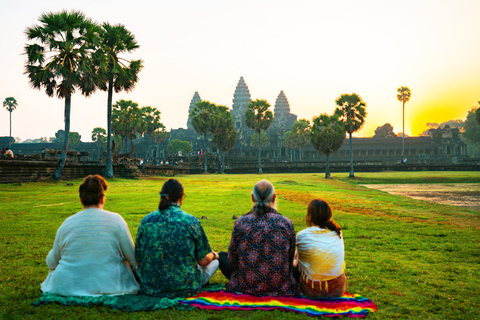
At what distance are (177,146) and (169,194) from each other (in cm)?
8684

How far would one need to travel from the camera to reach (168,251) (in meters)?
4.00

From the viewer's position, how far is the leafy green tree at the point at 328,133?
43.8m

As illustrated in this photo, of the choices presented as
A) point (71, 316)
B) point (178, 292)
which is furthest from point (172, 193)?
point (71, 316)

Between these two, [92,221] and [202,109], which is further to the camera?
[202,109]

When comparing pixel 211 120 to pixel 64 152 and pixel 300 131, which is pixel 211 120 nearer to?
pixel 300 131

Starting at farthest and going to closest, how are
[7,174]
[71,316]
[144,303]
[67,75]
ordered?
[67,75]
[7,174]
[144,303]
[71,316]

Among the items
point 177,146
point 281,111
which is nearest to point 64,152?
point 177,146

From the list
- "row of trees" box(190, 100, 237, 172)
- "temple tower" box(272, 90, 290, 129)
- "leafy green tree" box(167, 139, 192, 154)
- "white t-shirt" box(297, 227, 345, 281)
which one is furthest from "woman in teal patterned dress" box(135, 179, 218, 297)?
"temple tower" box(272, 90, 290, 129)

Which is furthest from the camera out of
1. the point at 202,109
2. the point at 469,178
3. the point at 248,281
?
the point at 202,109

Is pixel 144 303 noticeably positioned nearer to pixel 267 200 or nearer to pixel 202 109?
pixel 267 200

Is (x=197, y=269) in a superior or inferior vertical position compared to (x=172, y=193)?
inferior

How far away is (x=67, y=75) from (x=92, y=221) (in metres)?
21.4

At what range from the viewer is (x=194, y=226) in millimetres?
4074

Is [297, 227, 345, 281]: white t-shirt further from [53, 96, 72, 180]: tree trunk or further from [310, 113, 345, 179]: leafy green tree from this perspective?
[310, 113, 345, 179]: leafy green tree
